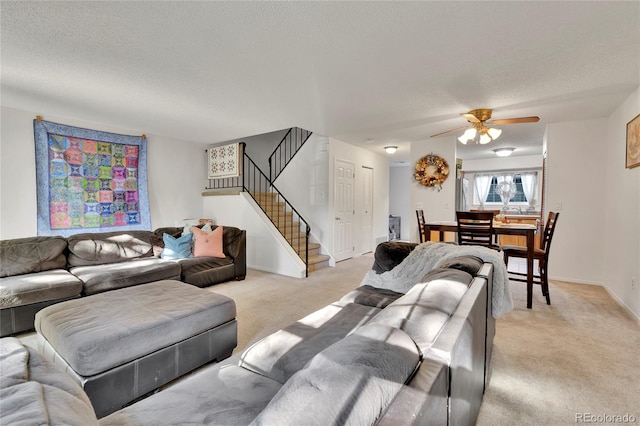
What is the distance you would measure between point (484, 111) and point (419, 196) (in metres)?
2.14

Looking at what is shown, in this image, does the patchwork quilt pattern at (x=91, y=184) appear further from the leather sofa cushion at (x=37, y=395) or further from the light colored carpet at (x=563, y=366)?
the light colored carpet at (x=563, y=366)

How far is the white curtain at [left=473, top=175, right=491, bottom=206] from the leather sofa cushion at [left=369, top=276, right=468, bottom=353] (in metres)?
7.74

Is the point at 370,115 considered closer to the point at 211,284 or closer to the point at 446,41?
the point at 446,41

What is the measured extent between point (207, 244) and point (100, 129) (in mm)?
2524

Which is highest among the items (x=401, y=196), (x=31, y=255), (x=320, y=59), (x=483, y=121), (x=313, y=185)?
(x=320, y=59)

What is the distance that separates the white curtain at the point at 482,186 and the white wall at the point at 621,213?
13.1 ft

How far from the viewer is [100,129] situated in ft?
14.7

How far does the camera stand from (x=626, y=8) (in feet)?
5.77

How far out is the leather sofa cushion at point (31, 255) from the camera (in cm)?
290

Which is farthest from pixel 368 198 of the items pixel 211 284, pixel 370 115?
pixel 211 284

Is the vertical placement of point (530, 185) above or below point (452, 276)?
above

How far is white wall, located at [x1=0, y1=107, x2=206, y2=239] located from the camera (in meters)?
3.68

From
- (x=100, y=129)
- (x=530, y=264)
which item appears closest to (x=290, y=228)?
(x=100, y=129)

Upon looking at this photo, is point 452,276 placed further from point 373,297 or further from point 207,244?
point 207,244
